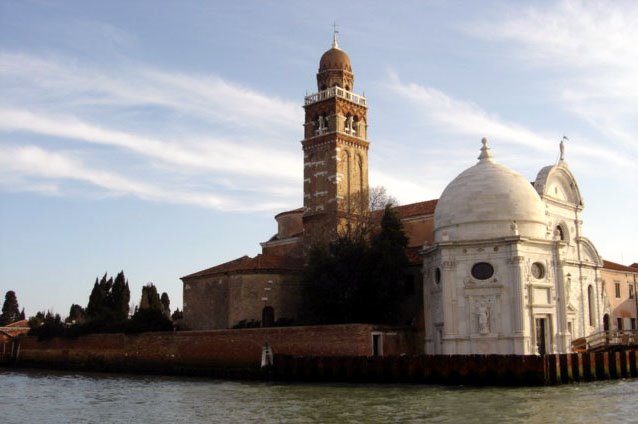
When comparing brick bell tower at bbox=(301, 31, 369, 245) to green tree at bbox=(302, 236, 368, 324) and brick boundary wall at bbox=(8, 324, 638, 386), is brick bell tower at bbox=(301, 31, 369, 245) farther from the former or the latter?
brick boundary wall at bbox=(8, 324, 638, 386)

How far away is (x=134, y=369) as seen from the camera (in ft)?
139

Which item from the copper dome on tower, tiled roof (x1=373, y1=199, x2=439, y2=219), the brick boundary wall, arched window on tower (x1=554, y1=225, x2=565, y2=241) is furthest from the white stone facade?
the copper dome on tower

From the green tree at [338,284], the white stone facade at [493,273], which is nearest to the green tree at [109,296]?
the green tree at [338,284]

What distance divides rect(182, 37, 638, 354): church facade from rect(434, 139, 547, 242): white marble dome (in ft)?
0.18

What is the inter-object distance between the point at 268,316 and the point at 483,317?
12805 millimetres

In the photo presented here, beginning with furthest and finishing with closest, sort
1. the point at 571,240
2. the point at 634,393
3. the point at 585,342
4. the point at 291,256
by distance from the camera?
the point at 291,256, the point at 571,240, the point at 585,342, the point at 634,393

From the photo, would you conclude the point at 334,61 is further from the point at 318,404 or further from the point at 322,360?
the point at 318,404

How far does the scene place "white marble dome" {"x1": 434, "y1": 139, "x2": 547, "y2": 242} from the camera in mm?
33906

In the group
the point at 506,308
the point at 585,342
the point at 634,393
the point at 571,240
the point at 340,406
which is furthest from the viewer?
the point at 571,240

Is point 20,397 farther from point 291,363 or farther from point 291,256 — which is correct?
point 291,256

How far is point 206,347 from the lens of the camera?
38.5 meters

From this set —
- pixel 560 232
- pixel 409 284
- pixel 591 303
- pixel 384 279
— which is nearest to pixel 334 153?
→ pixel 409 284

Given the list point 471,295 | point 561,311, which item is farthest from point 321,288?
point 561,311

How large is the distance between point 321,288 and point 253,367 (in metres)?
5.17
